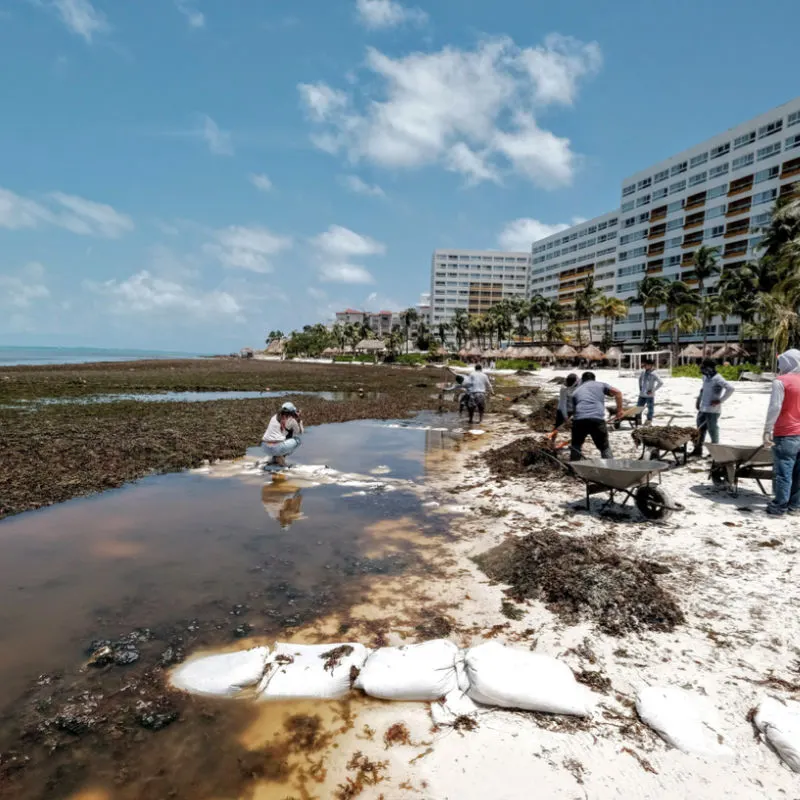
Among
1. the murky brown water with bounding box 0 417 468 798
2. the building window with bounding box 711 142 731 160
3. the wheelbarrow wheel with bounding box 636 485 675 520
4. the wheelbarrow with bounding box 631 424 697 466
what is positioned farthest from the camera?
Answer: the building window with bounding box 711 142 731 160

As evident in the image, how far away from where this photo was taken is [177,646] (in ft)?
14.6

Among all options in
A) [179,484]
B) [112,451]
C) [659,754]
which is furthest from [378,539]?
[112,451]

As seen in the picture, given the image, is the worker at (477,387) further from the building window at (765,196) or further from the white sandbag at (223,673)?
the building window at (765,196)

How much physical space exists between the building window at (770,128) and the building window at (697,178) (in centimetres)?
867

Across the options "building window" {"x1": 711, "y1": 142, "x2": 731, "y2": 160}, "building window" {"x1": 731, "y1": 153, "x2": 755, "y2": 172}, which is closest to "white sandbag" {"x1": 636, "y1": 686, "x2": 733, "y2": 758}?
"building window" {"x1": 731, "y1": 153, "x2": 755, "y2": 172}

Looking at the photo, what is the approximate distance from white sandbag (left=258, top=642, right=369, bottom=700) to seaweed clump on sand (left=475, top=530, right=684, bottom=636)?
210cm

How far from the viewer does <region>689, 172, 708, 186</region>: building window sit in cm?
7429

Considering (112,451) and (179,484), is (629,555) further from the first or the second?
(112,451)

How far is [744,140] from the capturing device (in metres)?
67.9

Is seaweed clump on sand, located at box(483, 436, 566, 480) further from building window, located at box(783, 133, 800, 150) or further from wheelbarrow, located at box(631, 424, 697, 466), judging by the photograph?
building window, located at box(783, 133, 800, 150)

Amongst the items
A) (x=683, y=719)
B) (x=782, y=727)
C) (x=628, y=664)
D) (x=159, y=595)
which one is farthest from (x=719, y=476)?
(x=159, y=595)

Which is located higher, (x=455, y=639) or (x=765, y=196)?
(x=765, y=196)

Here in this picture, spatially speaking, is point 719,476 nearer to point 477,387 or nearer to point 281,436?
point 281,436

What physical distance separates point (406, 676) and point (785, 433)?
615 centimetres
